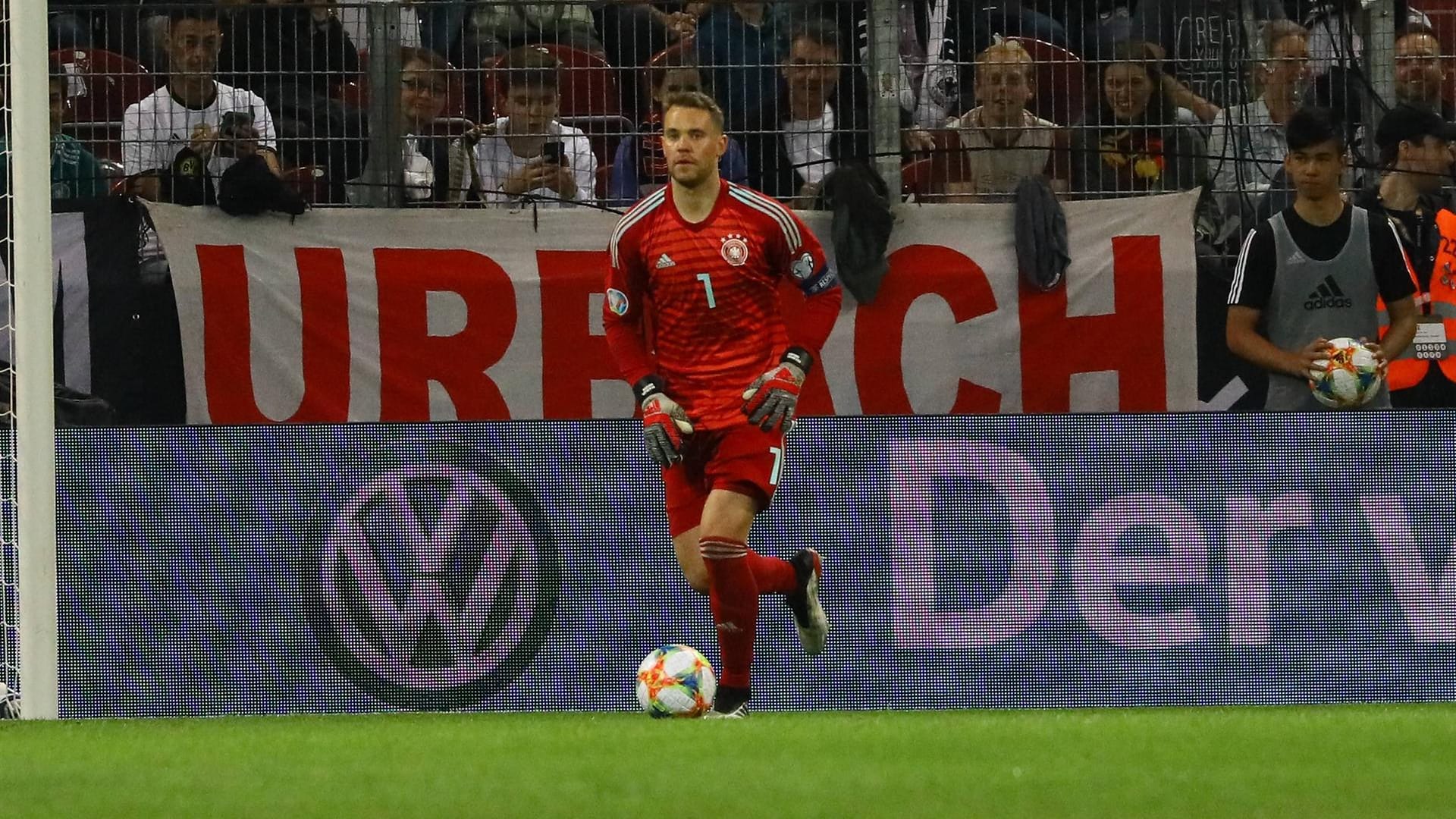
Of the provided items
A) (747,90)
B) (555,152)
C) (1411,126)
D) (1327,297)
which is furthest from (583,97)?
(1411,126)

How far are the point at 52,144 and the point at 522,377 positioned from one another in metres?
2.51

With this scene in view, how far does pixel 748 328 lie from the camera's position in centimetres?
759

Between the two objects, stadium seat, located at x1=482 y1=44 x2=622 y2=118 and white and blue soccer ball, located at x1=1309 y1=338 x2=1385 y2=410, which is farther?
stadium seat, located at x1=482 y1=44 x2=622 y2=118

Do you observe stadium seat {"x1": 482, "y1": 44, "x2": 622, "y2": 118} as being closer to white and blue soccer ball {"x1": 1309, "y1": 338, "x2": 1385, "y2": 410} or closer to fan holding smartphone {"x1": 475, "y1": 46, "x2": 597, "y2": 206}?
fan holding smartphone {"x1": 475, "y1": 46, "x2": 597, "y2": 206}

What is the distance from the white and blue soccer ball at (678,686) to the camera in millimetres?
7168

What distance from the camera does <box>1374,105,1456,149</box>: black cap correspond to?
1054 centimetres

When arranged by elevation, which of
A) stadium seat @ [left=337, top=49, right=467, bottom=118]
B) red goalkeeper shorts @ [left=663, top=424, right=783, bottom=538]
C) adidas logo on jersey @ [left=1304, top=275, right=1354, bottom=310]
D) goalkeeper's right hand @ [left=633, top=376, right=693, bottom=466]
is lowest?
red goalkeeper shorts @ [left=663, top=424, right=783, bottom=538]

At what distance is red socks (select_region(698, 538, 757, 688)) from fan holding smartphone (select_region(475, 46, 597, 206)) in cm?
366

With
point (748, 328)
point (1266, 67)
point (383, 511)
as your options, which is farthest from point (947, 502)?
point (1266, 67)

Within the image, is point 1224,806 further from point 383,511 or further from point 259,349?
point 259,349

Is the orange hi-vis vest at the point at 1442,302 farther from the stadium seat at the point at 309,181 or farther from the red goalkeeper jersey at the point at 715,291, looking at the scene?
the stadium seat at the point at 309,181

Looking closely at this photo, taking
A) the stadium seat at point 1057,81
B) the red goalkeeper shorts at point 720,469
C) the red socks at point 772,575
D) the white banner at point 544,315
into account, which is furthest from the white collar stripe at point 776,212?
the stadium seat at point 1057,81

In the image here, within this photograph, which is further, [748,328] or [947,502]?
[947,502]

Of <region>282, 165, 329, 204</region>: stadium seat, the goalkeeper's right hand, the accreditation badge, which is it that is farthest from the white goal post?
the accreditation badge
